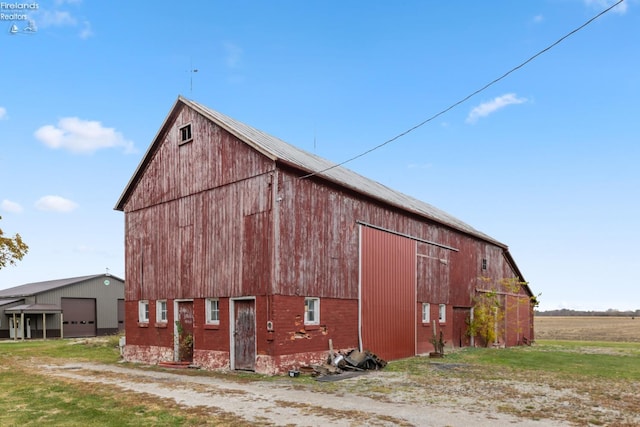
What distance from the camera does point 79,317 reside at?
45.4 meters

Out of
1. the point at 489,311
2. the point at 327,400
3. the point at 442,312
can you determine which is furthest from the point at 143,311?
the point at 489,311

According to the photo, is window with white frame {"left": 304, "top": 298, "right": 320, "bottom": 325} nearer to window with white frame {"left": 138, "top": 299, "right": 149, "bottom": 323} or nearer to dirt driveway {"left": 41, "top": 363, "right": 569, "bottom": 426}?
dirt driveway {"left": 41, "top": 363, "right": 569, "bottom": 426}

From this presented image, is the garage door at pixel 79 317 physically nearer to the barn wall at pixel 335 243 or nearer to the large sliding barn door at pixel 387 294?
the barn wall at pixel 335 243

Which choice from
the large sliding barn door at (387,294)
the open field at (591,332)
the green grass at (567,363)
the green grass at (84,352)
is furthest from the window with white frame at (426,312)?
the open field at (591,332)

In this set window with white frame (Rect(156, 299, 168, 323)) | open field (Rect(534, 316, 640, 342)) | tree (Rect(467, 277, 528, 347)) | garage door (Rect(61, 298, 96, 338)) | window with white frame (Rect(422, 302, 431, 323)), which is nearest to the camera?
window with white frame (Rect(156, 299, 168, 323))

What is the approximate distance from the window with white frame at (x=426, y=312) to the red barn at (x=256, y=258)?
5cm

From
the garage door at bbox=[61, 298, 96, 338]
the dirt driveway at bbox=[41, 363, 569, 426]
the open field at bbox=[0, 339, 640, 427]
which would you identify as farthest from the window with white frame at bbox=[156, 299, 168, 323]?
the garage door at bbox=[61, 298, 96, 338]

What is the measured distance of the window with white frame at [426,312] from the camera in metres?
25.1

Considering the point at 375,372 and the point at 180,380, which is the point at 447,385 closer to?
the point at 375,372

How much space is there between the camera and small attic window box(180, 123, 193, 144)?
20219mm

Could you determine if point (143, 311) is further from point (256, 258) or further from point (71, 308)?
point (71, 308)

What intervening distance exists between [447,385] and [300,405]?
4.82m

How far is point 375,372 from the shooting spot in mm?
16766

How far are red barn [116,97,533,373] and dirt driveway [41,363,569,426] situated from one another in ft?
7.04
